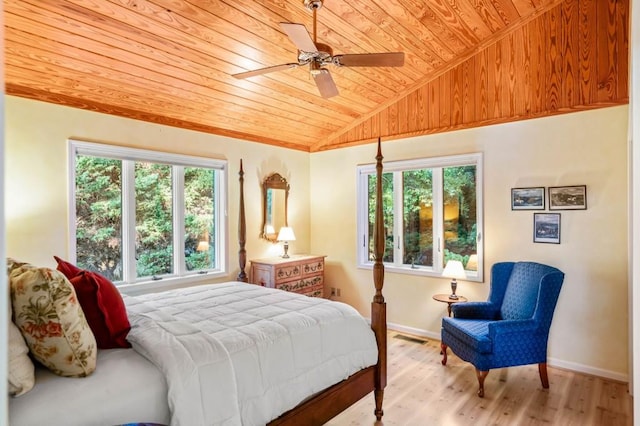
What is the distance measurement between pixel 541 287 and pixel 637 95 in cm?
246

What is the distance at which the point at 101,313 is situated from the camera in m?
1.69

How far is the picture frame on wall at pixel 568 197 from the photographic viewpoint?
334 centimetres

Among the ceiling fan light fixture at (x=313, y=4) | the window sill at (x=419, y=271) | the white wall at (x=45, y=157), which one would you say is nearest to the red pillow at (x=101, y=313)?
the white wall at (x=45, y=157)

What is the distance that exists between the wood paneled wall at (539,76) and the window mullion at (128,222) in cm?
306

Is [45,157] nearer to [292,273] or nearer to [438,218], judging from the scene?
[292,273]

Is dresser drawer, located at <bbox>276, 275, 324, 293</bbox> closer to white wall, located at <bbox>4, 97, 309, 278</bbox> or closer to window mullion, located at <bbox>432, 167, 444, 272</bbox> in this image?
window mullion, located at <bbox>432, 167, 444, 272</bbox>

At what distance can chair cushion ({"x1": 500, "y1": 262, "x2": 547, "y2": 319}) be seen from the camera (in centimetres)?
312

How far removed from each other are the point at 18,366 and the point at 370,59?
231cm

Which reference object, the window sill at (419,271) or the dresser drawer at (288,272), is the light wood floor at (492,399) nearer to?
the window sill at (419,271)

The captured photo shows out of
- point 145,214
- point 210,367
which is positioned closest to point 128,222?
point 145,214

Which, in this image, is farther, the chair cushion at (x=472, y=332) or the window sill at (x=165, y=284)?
the window sill at (x=165, y=284)

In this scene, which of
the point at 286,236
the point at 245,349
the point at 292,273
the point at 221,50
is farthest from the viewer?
the point at 286,236

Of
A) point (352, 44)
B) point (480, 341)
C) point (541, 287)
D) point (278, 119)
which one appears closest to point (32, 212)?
point (278, 119)

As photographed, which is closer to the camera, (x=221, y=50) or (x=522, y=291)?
(x=221, y=50)
